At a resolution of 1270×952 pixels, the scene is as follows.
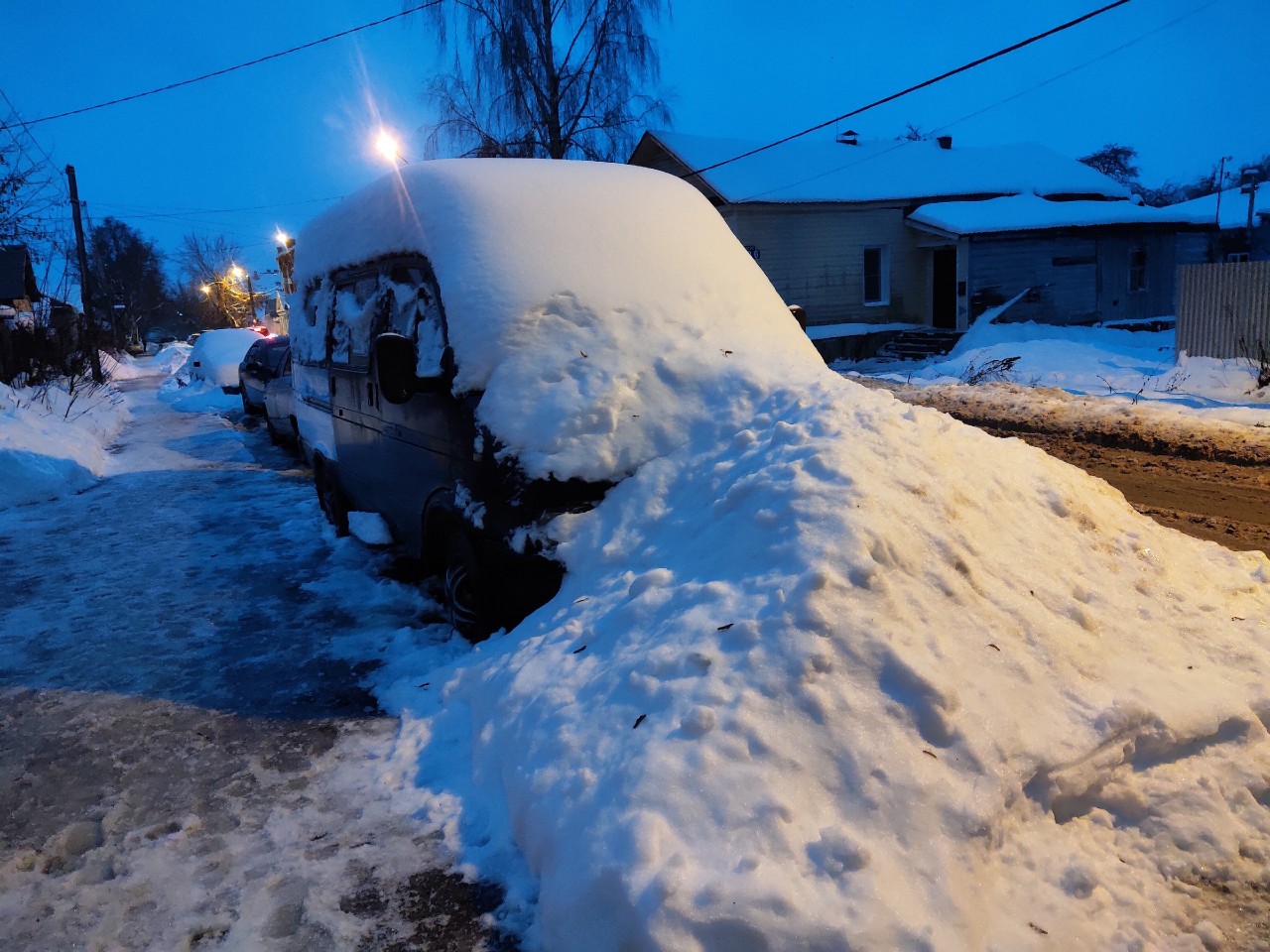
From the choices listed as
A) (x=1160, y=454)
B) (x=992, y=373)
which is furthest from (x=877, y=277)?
(x=1160, y=454)

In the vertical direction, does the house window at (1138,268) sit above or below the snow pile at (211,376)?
above

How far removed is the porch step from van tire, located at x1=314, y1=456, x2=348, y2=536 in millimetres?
17016

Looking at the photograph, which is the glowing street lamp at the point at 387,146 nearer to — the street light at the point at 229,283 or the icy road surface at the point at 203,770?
the icy road surface at the point at 203,770

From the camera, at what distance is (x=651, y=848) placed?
209 cm

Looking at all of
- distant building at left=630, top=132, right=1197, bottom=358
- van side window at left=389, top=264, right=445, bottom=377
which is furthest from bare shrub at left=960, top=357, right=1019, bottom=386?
van side window at left=389, top=264, right=445, bottom=377

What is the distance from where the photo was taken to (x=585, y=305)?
4.04 m

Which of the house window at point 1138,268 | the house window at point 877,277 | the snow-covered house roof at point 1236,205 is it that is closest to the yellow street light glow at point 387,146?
the house window at point 877,277

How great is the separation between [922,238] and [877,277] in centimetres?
159

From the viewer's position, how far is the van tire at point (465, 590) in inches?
149

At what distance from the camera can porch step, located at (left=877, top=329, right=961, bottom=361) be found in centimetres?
2084

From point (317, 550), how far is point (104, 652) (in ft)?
6.29

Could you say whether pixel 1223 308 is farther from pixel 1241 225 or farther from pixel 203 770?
pixel 1241 225

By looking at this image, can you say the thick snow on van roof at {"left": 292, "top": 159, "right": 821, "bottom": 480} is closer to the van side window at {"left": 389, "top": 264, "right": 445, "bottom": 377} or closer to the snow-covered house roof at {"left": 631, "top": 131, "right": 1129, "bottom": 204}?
the van side window at {"left": 389, "top": 264, "right": 445, "bottom": 377}

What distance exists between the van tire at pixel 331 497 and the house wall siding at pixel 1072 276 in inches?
755
